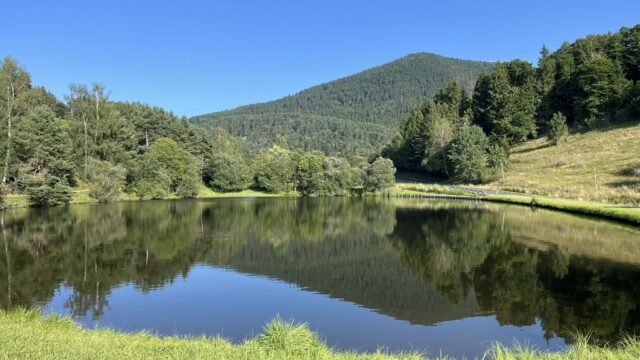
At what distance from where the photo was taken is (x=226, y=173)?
363 ft

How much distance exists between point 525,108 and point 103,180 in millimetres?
97233

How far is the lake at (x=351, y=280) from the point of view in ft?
59.5

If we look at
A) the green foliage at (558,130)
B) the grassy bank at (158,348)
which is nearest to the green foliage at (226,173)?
the green foliage at (558,130)

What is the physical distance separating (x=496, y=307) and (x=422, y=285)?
5392mm

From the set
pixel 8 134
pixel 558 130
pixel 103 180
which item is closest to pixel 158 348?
pixel 8 134

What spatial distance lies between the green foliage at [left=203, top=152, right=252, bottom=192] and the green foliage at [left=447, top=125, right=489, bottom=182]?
5038 cm

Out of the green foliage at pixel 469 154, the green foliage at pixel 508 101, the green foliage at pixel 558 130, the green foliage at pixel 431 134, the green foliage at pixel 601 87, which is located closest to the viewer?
the green foliage at pixel 469 154

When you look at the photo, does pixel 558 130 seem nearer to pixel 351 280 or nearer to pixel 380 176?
pixel 380 176

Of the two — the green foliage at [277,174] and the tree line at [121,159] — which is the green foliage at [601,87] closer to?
the tree line at [121,159]

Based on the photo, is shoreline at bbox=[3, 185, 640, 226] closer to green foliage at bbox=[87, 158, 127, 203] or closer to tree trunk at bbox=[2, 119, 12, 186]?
green foliage at bbox=[87, 158, 127, 203]

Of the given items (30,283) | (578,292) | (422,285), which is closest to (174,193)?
(30,283)

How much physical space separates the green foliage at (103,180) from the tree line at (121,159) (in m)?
0.16

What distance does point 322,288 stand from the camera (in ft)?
83.6

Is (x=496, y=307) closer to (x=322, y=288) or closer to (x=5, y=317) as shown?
(x=322, y=288)
